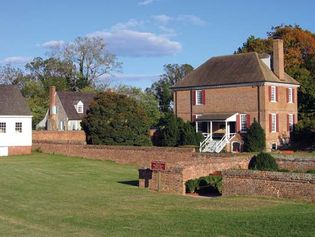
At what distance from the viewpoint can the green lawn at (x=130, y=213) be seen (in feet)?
43.0

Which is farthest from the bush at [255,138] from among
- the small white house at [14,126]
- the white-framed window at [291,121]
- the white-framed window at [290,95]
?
the small white house at [14,126]

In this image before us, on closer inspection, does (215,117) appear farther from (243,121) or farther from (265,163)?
(265,163)

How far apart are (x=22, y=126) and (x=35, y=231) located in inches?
1472

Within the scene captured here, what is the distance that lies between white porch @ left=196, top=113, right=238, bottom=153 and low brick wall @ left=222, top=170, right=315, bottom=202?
85.7 ft

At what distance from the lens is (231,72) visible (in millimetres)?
51812

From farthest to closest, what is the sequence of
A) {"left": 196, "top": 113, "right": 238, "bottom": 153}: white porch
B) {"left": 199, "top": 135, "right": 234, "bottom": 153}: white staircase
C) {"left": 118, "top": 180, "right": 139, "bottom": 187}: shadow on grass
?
{"left": 196, "top": 113, "right": 238, "bottom": 153}: white porch
{"left": 199, "top": 135, "right": 234, "bottom": 153}: white staircase
{"left": 118, "top": 180, "right": 139, "bottom": 187}: shadow on grass

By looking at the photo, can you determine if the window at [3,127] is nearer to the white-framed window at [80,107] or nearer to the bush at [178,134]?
the bush at [178,134]

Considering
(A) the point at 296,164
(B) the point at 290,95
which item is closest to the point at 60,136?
(B) the point at 290,95

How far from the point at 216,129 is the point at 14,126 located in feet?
63.0

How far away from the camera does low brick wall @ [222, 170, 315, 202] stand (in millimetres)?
18391

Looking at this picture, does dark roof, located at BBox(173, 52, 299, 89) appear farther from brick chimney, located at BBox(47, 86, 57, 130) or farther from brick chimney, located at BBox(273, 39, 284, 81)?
brick chimney, located at BBox(47, 86, 57, 130)

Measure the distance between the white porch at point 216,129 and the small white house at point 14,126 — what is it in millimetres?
16155

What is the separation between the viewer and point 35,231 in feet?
44.8

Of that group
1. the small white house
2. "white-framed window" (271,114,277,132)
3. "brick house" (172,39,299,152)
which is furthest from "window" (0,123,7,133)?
"white-framed window" (271,114,277,132)
